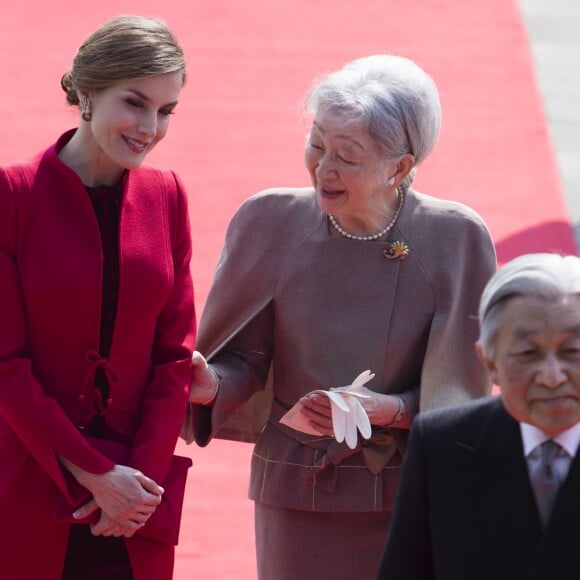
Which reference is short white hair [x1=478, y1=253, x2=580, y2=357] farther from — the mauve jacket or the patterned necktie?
the mauve jacket

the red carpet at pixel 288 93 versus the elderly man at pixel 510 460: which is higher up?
the red carpet at pixel 288 93

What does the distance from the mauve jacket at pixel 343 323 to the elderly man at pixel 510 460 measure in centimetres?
96

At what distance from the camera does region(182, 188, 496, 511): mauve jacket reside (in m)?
3.25

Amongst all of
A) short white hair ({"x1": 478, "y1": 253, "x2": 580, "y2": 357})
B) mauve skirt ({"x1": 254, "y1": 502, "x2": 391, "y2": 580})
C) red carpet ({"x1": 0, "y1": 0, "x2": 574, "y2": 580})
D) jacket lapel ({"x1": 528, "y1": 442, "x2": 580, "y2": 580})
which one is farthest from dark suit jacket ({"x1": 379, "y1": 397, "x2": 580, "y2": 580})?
red carpet ({"x1": 0, "y1": 0, "x2": 574, "y2": 580})

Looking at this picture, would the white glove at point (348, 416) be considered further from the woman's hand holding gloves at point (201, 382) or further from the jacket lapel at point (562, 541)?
the jacket lapel at point (562, 541)

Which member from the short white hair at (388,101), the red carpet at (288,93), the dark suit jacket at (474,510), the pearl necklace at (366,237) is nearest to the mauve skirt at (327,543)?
the pearl necklace at (366,237)

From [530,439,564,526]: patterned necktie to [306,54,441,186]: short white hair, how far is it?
1.14 meters

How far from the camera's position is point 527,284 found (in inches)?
84.9

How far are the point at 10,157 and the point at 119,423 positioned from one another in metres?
4.67

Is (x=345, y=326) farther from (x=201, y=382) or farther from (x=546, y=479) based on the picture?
(x=546, y=479)

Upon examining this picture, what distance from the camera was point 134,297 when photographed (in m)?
2.99

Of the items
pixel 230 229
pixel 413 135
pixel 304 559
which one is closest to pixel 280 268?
pixel 230 229

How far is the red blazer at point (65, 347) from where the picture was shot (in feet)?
9.50

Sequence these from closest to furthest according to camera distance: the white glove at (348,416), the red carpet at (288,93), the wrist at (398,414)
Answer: the white glove at (348,416) < the wrist at (398,414) < the red carpet at (288,93)
